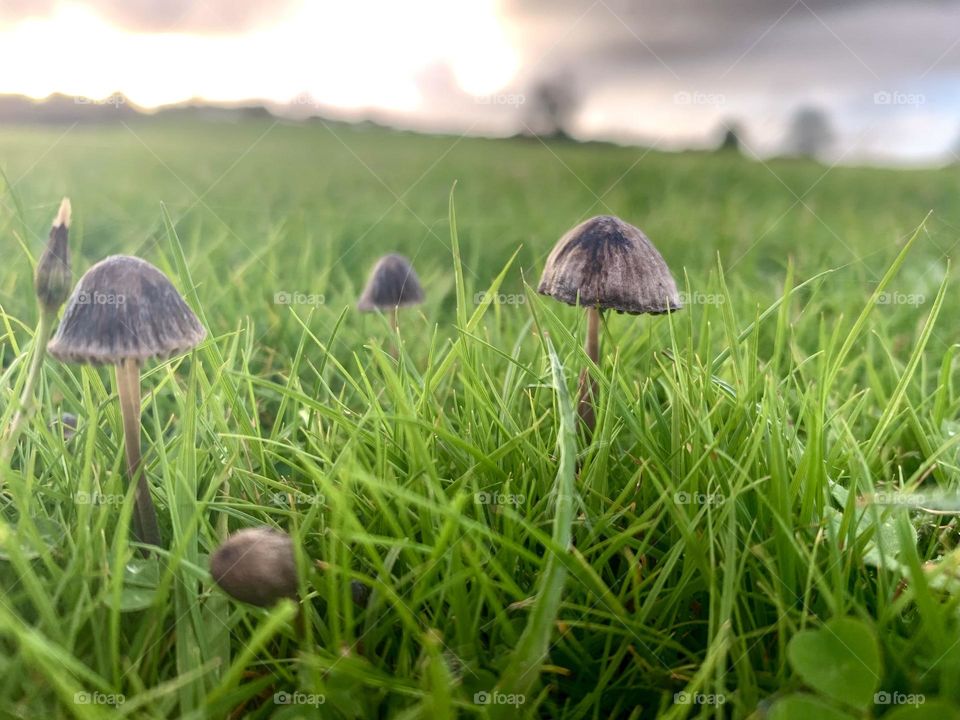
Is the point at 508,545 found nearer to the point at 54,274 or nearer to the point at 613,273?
the point at 613,273

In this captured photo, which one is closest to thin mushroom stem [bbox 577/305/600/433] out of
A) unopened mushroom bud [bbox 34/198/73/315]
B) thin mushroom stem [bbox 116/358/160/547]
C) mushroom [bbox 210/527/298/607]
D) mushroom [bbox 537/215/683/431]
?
mushroom [bbox 537/215/683/431]

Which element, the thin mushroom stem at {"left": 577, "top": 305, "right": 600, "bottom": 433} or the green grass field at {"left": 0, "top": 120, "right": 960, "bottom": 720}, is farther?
the thin mushroom stem at {"left": 577, "top": 305, "right": 600, "bottom": 433}

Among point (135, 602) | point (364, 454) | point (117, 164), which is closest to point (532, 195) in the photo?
point (117, 164)

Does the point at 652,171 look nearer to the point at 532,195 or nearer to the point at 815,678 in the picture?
the point at 532,195

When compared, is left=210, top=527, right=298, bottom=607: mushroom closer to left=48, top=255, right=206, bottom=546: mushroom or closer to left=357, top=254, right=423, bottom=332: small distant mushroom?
left=48, top=255, right=206, bottom=546: mushroom

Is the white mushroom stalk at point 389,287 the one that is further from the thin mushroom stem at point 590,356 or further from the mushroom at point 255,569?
the mushroom at point 255,569

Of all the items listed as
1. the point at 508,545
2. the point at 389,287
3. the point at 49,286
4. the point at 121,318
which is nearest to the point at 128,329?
the point at 121,318

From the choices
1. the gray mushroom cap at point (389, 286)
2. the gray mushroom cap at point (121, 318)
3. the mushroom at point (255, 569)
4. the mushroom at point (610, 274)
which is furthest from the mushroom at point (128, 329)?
the gray mushroom cap at point (389, 286)
